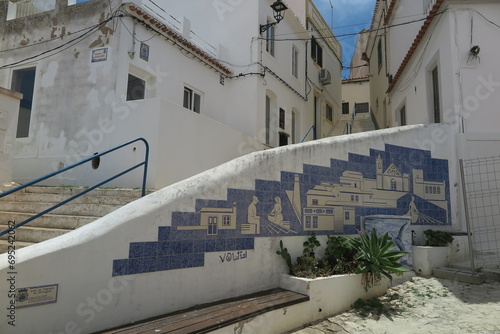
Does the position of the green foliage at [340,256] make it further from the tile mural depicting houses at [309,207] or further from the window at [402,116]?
the window at [402,116]

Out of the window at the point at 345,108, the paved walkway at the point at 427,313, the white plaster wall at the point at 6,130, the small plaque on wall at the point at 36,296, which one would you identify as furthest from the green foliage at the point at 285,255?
the window at the point at 345,108

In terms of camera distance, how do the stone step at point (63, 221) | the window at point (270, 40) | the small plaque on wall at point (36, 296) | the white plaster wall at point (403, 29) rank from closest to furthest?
the small plaque on wall at point (36, 296), the stone step at point (63, 221), the white plaster wall at point (403, 29), the window at point (270, 40)

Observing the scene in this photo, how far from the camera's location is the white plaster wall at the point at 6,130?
6148 millimetres

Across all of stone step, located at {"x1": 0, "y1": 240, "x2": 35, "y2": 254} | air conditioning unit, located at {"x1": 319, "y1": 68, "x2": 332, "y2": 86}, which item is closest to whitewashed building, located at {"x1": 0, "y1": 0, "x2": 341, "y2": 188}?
stone step, located at {"x1": 0, "y1": 240, "x2": 35, "y2": 254}

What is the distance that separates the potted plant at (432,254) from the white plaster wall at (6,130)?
23.2 ft

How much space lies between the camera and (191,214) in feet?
13.6

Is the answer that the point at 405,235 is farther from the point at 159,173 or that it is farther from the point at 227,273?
the point at 159,173

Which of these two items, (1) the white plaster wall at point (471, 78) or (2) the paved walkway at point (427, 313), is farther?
(1) the white plaster wall at point (471, 78)

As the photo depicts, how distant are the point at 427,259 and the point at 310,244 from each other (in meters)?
2.37

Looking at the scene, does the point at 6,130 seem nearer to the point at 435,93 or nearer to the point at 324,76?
the point at 435,93

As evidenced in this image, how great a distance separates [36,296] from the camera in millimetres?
2990

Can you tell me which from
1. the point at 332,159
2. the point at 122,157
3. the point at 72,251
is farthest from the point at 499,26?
the point at 72,251

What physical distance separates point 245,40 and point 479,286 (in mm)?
10268

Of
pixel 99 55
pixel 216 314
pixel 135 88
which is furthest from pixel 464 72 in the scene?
pixel 99 55
